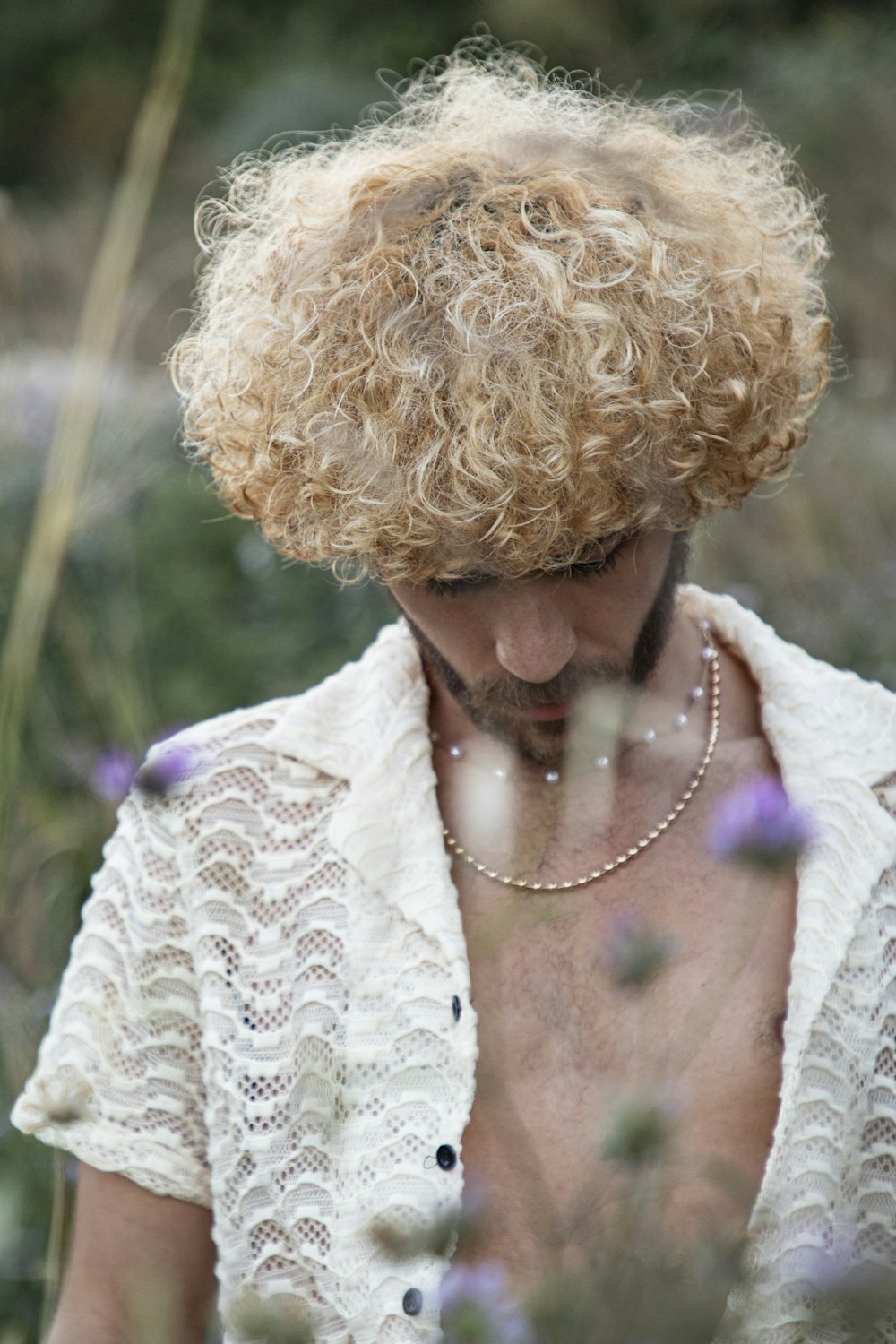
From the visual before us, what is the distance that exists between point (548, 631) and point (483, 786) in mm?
410

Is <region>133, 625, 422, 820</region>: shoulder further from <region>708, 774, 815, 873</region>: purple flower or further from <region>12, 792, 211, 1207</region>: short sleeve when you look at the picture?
<region>708, 774, 815, 873</region>: purple flower

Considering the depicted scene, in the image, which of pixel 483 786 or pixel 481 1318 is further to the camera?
pixel 483 786

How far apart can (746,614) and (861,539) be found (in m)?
2.37

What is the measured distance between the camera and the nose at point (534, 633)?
1.38 metres

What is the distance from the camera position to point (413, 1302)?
142cm

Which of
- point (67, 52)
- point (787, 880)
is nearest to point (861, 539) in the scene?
point (787, 880)

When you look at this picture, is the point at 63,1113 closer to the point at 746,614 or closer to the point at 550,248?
the point at 550,248

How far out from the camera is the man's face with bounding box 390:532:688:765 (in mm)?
1393

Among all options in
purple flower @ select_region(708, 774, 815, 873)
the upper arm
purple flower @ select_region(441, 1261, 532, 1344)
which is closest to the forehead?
purple flower @ select_region(708, 774, 815, 873)

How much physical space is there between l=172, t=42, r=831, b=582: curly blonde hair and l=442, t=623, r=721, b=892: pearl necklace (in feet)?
1.03

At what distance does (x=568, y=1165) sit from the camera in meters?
1.46

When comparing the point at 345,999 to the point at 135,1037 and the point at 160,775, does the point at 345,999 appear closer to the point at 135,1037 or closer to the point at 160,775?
the point at 135,1037

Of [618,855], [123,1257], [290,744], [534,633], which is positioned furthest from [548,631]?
[123,1257]

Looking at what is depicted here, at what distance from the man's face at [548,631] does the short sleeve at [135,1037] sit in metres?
0.44
